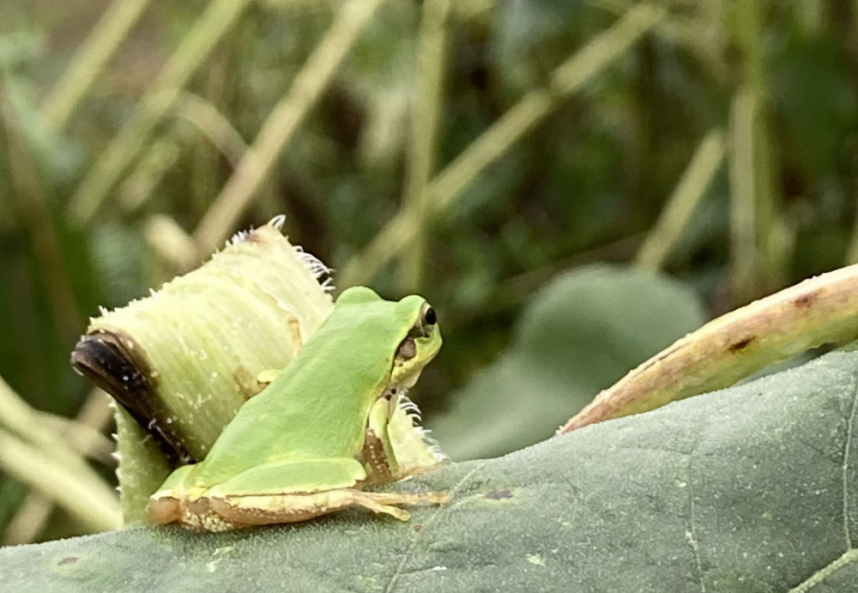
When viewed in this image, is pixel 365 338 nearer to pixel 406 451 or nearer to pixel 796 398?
pixel 406 451

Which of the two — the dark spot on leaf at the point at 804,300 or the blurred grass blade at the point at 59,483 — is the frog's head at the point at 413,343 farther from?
the blurred grass blade at the point at 59,483

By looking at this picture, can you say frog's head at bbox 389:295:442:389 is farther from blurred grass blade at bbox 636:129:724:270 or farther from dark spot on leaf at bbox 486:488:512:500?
blurred grass blade at bbox 636:129:724:270

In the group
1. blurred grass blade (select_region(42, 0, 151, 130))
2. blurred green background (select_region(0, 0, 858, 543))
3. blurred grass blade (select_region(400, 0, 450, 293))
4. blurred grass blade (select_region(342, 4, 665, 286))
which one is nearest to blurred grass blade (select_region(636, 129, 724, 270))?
blurred green background (select_region(0, 0, 858, 543))

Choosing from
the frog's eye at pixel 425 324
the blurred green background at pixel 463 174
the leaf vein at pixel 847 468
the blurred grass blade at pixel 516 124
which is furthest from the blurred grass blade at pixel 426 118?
the leaf vein at pixel 847 468

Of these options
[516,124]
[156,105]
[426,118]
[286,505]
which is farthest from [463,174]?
[286,505]

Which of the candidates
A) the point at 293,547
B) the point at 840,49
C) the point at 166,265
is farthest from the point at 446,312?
the point at 293,547

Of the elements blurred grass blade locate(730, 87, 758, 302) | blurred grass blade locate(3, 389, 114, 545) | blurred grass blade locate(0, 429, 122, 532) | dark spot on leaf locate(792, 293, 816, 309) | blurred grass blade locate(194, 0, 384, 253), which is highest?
blurred grass blade locate(194, 0, 384, 253)

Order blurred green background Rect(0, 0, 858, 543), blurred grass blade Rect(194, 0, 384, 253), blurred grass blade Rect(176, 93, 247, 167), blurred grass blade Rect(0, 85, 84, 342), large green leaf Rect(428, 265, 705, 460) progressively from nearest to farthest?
large green leaf Rect(428, 265, 705, 460), blurred green background Rect(0, 0, 858, 543), blurred grass blade Rect(0, 85, 84, 342), blurred grass blade Rect(194, 0, 384, 253), blurred grass blade Rect(176, 93, 247, 167)
